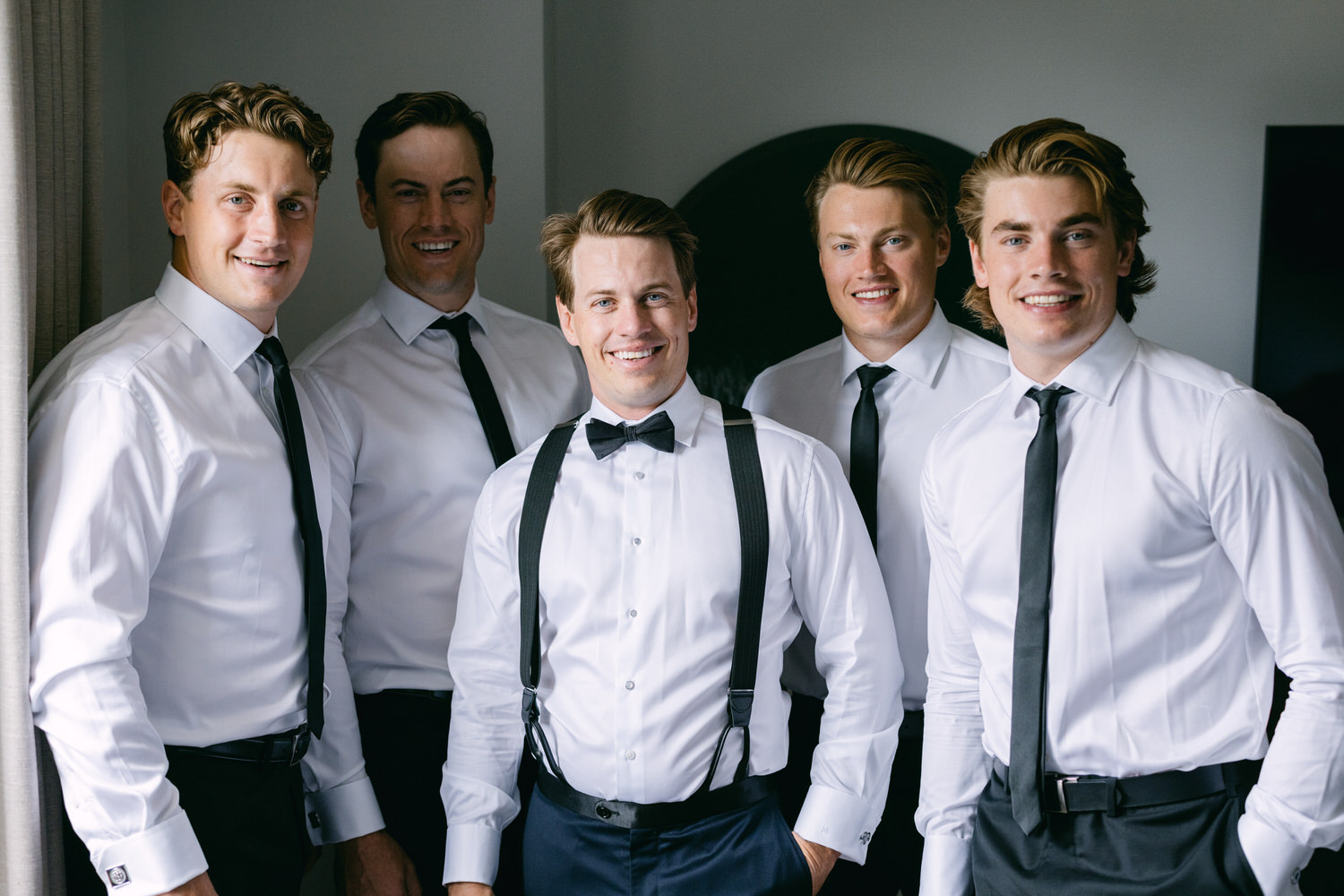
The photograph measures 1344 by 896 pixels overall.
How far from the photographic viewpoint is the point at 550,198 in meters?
3.11

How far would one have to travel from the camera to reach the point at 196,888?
1.60m

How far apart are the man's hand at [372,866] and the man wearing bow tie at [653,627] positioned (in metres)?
0.18

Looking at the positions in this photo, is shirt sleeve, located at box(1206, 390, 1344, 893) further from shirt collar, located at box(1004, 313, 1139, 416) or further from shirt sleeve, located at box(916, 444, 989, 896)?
shirt sleeve, located at box(916, 444, 989, 896)

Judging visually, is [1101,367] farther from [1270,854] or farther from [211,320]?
[211,320]

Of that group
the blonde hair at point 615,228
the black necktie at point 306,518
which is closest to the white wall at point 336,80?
the blonde hair at point 615,228

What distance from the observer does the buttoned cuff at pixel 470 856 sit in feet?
6.32

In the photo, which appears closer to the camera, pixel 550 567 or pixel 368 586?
pixel 550 567

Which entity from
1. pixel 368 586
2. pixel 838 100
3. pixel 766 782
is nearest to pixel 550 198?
pixel 838 100

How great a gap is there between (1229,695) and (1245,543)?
0.23 metres

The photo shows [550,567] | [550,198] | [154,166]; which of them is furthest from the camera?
[550,198]

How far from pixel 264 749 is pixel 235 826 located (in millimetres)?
124

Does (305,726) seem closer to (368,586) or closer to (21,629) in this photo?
(368,586)

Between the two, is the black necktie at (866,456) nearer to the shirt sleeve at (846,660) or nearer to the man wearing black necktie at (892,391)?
the man wearing black necktie at (892,391)

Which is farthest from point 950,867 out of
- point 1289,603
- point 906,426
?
point 906,426
